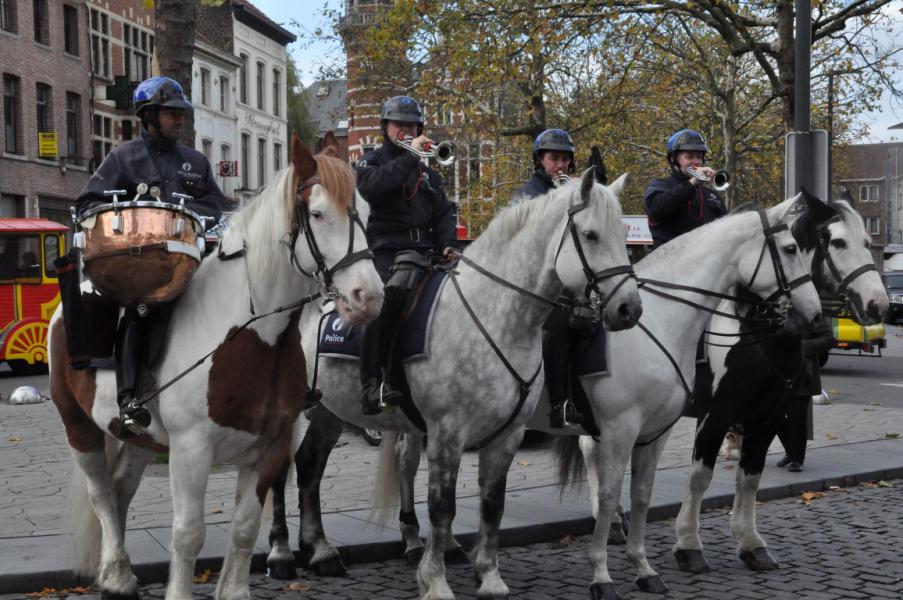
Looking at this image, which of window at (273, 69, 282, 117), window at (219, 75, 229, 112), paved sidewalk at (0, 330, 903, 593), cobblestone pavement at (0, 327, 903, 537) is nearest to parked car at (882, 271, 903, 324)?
cobblestone pavement at (0, 327, 903, 537)

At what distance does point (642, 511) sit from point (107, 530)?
3.03m

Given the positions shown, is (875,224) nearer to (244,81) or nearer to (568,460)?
(244,81)

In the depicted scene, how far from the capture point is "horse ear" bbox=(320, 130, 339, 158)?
17.0 ft

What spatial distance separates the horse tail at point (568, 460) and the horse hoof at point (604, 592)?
4.95ft

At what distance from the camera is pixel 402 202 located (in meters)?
6.55

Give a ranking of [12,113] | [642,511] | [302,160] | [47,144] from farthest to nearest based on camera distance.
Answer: [47,144] → [12,113] → [642,511] → [302,160]

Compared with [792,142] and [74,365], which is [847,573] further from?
[792,142]

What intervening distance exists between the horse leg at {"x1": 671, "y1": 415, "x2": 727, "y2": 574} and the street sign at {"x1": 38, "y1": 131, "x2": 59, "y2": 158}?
31.3 meters

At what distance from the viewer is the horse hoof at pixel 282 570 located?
6.54 meters

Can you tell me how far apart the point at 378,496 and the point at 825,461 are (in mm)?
5225

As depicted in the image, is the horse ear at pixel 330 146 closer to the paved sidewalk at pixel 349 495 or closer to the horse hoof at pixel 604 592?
the paved sidewalk at pixel 349 495

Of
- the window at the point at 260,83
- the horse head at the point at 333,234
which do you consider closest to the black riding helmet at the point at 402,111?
the horse head at the point at 333,234

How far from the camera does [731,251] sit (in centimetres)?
688

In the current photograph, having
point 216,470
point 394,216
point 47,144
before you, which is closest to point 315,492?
point 394,216
